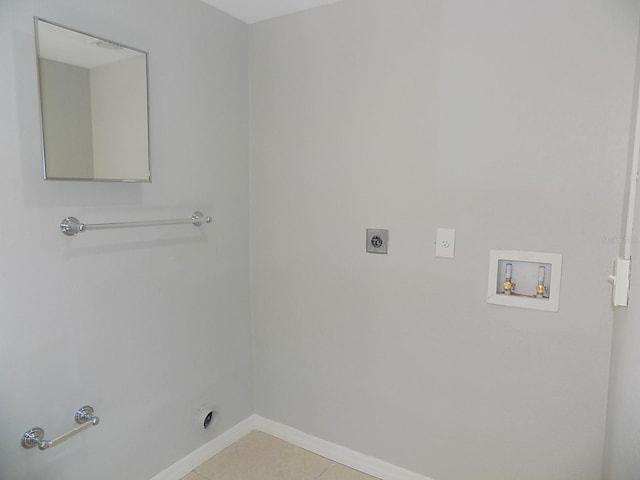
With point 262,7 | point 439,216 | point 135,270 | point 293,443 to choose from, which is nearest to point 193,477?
point 293,443

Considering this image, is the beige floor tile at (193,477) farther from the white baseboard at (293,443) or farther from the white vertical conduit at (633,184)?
the white vertical conduit at (633,184)

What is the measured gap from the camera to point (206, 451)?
6.73 feet

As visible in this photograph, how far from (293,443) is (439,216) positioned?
4.74 feet

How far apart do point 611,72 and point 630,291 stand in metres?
0.74

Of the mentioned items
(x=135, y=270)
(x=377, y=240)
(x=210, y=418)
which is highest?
(x=377, y=240)

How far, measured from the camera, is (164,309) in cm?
181

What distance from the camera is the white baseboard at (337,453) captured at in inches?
74.9

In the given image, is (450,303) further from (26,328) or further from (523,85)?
(26,328)

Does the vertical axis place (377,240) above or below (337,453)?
above

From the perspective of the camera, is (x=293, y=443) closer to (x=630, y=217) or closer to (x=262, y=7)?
(x=630, y=217)

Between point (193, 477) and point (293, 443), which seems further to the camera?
point (293, 443)

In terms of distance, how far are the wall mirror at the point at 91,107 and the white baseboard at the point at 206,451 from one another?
1.33m

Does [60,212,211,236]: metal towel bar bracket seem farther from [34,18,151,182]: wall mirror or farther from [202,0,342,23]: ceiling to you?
[202,0,342,23]: ceiling

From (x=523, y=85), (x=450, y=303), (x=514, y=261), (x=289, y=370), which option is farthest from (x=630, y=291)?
(x=289, y=370)
